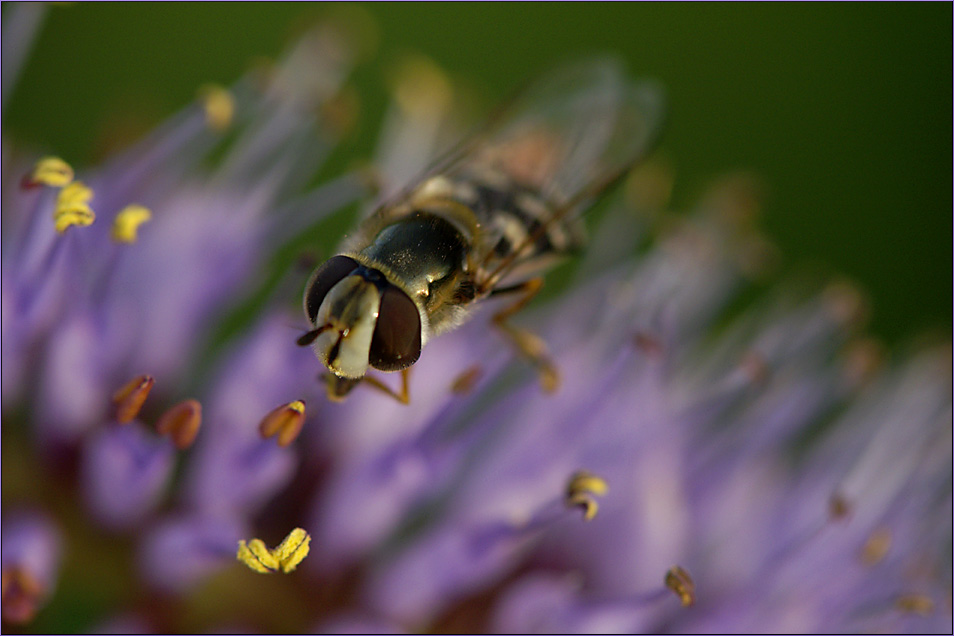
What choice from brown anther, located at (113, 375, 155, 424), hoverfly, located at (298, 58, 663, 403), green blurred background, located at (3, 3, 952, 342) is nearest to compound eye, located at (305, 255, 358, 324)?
hoverfly, located at (298, 58, 663, 403)

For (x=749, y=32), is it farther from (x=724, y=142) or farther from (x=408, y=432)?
(x=408, y=432)

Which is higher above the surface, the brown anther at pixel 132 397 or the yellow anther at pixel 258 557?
the brown anther at pixel 132 397

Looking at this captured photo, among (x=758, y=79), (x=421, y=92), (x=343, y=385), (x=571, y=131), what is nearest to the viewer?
(x=343, y=385)

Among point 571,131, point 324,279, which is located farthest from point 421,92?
point 324,279

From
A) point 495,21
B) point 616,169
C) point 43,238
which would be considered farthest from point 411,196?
point 495,21

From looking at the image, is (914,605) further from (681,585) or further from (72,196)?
(72,196)

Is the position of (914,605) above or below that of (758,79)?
below

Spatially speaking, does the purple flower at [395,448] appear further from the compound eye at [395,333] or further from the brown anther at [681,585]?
the compound eye at [395,333]

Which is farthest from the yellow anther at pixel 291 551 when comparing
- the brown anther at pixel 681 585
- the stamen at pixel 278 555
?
the brown anther at pixel 681 585
